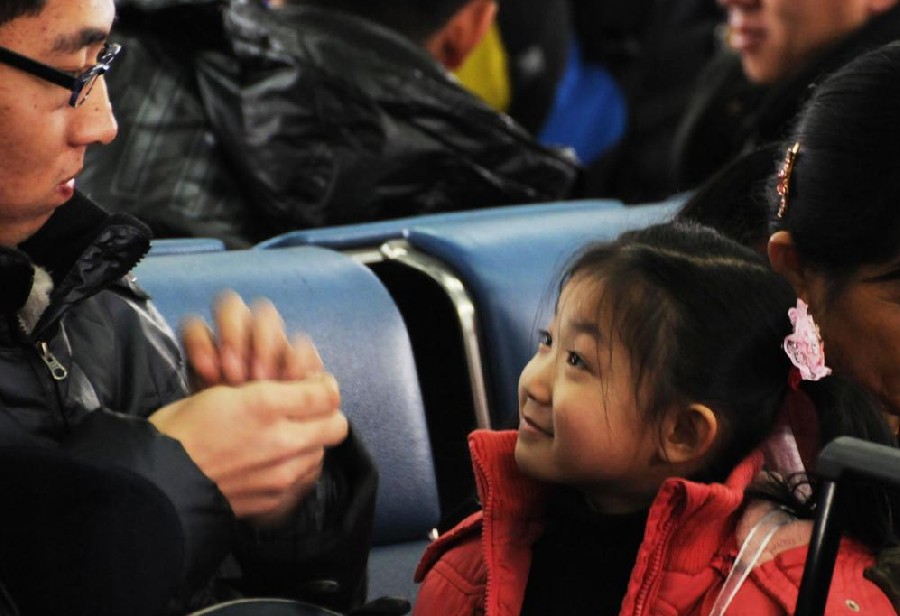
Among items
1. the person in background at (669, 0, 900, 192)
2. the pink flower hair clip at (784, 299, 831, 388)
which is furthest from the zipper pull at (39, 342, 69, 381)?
the person in background at (669, 0, 900, 192)

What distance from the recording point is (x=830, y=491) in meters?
1.27

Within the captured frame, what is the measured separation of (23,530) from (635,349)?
558 mm

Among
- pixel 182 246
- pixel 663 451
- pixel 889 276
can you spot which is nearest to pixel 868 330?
pixel 889 276

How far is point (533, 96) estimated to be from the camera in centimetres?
473

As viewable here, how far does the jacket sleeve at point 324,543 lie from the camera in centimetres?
141

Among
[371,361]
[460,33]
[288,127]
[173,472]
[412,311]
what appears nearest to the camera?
[173,472]

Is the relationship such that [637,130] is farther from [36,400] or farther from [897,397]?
[36,400]

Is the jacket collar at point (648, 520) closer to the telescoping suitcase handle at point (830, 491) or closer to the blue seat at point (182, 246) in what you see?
the telescoping suitcase handle at point (830, 491)

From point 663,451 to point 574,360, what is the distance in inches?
4.5

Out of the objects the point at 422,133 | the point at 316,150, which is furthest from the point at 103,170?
the point at 422,133

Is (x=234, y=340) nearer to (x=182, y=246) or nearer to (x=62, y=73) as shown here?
(x=62, y=73)

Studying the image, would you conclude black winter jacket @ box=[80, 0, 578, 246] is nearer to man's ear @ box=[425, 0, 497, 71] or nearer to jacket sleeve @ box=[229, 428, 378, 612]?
man's ear @ box=[425, 0, 497, 71]

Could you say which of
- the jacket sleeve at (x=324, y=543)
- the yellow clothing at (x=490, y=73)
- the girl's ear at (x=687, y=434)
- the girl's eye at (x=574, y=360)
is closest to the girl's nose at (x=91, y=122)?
the jacket sleeve at (x=324, y=543)

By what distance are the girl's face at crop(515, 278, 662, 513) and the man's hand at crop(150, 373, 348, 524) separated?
0.77 ft
